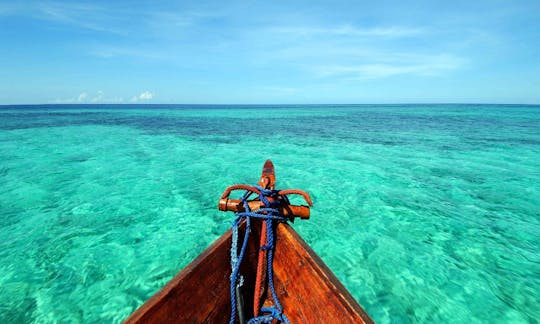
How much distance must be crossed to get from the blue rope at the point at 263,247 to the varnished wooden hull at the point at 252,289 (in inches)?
2.8

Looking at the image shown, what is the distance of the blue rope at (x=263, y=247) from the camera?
7.34 feet

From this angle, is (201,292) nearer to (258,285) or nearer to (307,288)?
(258,285)

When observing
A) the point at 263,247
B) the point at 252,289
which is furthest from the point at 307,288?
the point at 252,289

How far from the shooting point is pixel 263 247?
2.40 metres

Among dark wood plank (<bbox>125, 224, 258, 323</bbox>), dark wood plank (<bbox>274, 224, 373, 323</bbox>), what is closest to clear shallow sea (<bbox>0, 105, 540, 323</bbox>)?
dark wood plank (<bbox>274, 224, 373, 323</bbox>)

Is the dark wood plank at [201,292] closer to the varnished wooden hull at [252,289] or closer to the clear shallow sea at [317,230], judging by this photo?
the varnished wooden hull at [252,289]

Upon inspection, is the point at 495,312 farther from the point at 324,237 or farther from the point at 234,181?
the point at 234,181

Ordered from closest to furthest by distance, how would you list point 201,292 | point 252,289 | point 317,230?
point 201,292 < point 252,289 < point 317,230

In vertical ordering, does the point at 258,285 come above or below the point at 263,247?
below

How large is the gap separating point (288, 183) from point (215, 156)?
5.01 metres

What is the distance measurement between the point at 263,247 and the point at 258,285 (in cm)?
39

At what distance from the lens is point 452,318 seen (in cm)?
346

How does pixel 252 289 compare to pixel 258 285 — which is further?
pixel 252 289

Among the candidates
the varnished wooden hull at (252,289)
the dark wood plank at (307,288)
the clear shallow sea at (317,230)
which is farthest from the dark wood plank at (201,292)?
the clear shallow sea at (317,230)
